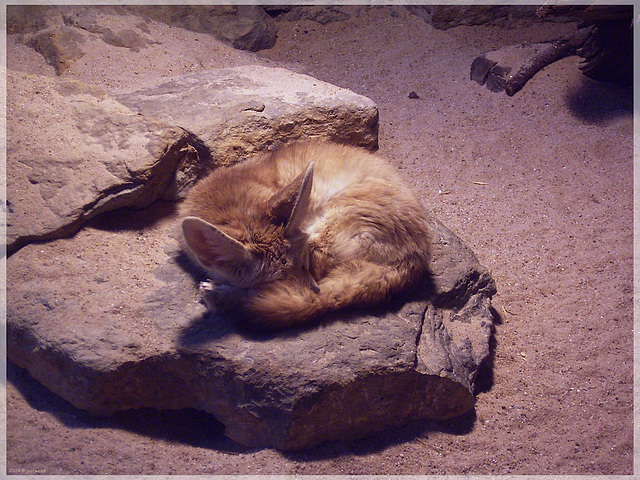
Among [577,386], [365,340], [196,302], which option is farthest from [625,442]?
[196,302]

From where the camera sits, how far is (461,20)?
22.0 ft

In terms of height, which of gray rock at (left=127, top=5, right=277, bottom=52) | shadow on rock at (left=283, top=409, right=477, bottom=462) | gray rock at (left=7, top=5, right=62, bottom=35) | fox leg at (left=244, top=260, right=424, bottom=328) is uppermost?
gray rock at (left=127, top=5, right=277, bottom=52)

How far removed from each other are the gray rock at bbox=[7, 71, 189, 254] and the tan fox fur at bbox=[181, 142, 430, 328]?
1.72 ft

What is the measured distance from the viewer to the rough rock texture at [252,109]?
3.89m

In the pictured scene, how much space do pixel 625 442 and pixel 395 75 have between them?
179 inches

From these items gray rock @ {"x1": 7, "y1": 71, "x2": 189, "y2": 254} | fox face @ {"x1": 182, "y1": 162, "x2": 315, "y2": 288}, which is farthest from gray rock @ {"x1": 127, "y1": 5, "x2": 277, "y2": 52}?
fox face @ {"x1": 182, "y1": 162, "x2": 315, "y2": 288}

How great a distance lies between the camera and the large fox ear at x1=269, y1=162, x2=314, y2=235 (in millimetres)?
2521

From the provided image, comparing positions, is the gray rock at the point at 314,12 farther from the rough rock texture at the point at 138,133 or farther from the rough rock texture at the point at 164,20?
the rough rock texture at the point at 138,133

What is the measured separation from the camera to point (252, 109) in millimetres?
4082

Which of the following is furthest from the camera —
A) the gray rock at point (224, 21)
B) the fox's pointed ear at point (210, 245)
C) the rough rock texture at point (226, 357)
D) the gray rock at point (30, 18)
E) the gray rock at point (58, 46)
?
the gray rock at point (224, 21)

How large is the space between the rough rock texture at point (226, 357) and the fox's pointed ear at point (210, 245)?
0.36m

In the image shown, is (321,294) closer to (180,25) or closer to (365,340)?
(365,340)

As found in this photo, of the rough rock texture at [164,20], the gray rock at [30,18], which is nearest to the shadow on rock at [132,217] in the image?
the rough rock texture at [164,20]

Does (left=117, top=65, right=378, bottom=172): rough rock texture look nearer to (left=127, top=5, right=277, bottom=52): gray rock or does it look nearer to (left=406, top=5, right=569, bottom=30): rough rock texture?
(left=127, top=5, right=277, bottom=52): gray rock
